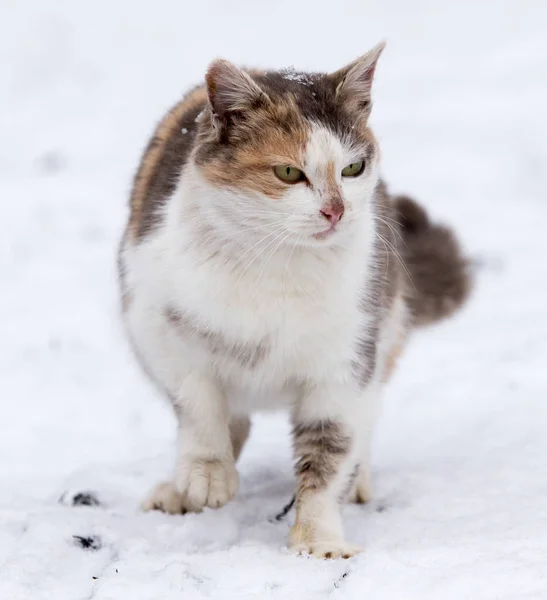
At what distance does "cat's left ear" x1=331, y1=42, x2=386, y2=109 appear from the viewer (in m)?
2.82

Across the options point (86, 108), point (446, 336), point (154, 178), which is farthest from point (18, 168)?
Answer: point (154, 178)

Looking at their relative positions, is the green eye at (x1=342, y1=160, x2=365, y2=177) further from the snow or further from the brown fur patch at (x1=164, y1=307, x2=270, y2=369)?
the snow

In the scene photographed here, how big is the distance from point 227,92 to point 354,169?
0.42 metres

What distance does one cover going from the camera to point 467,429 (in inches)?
160

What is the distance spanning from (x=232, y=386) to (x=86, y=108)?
6172mm

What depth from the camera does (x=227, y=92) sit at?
8.89 ft

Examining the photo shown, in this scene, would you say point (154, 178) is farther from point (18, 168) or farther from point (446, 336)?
point (18, 168)

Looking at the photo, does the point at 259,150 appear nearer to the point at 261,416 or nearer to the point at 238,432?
the point at 238,432

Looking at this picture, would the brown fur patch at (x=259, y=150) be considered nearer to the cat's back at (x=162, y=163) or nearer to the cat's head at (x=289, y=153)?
the cat's head at (x=289, y=153)

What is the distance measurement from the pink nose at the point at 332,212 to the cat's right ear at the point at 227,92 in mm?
413

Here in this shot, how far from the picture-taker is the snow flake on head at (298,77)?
2848 millimetres

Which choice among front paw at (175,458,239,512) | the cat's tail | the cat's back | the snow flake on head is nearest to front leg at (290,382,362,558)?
front paw at (175,458,239,512)

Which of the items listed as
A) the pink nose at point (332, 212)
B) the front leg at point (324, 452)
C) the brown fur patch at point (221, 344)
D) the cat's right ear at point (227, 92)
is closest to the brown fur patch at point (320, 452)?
the front leg at point (324, 452)

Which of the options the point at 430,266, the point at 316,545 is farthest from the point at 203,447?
the point at 430,266
